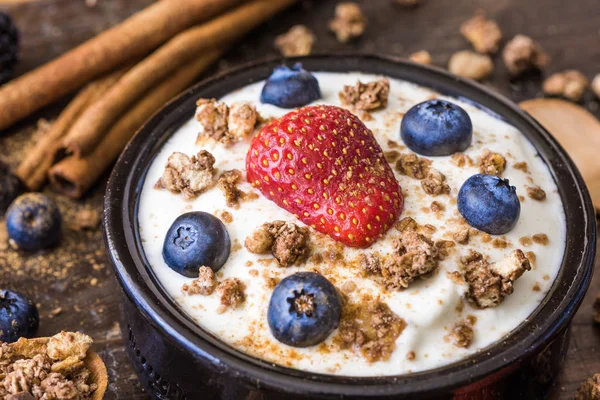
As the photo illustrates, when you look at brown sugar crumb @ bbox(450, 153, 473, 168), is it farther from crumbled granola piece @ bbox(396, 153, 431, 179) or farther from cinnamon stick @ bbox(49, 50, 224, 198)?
cinnamon stick @ bbox(49, 50, 224, 198)

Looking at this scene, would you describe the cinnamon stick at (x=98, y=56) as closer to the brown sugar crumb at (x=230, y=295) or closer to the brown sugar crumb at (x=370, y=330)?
the brown sugar crumb at (x=230, y=295)

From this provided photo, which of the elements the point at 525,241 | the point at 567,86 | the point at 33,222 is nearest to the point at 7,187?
the point at 33,222

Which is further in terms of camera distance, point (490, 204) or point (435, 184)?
point (435, 184)

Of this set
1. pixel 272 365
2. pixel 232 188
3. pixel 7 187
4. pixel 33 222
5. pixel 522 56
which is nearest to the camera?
pixel 272 365

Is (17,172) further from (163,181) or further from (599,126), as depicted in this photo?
(599,126)

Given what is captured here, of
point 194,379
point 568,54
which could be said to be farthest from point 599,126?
point 194,379

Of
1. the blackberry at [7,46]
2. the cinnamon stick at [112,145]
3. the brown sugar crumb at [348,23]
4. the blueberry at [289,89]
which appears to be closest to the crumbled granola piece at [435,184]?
the blueberry at [289,89]

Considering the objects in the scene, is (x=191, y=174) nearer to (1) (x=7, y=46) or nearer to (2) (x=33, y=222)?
(2) (x=33, y=222)
